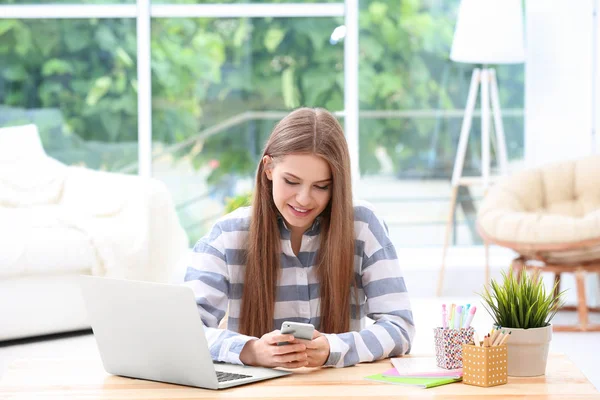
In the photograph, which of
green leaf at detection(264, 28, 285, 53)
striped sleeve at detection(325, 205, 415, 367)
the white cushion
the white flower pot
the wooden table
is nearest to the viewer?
the wooden table

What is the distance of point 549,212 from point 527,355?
116 inches

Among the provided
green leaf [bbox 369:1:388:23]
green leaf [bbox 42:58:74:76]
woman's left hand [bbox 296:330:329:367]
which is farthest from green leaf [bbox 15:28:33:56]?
woman's left hand [bbox 296:330:329:367]

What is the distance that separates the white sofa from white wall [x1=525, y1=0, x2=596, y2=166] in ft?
6.49

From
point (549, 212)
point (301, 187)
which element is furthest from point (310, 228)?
point (549, 212)

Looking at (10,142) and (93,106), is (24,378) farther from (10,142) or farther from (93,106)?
(93,106)

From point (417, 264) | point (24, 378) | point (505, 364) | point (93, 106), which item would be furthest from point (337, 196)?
point (93, 106)

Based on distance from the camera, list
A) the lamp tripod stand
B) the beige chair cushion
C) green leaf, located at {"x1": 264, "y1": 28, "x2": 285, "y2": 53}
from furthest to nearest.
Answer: green leaf, located at {"x1": 264, "y1": 28, "x2": 285, "y2": 53} < the lamp tripod stand < the beige chair cushion

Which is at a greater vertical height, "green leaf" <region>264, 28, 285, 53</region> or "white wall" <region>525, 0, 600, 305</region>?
"green leaf" <region>264, 28, 285, 53</region>

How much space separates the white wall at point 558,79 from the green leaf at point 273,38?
134cm

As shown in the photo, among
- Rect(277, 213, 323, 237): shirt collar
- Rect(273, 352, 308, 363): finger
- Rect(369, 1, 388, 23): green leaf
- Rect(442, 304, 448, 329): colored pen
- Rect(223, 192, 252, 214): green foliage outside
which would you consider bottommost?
Rect(273, 352, 308, 363): finger

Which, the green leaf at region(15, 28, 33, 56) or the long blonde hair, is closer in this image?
the long blonde hair

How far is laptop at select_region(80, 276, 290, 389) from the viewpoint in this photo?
1322 millimetres

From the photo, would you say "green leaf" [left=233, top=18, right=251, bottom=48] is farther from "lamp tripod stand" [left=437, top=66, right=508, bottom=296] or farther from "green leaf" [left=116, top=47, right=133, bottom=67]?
"lamp tripod stand" [left=437, top=66, right=508, bottom=296]

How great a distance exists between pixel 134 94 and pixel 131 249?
5.41ft
